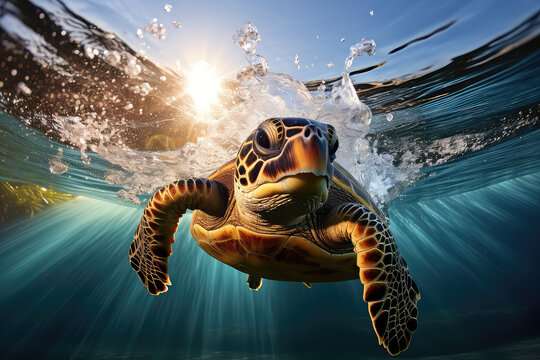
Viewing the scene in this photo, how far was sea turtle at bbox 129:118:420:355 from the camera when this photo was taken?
1.61 metres

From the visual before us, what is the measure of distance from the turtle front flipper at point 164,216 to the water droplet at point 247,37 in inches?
96.7

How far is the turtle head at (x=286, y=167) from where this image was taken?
1.51m

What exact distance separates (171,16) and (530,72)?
23.3ft

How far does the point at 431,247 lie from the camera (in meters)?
27.7

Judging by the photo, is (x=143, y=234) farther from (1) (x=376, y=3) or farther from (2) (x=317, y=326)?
(2) (x=317, y=326)

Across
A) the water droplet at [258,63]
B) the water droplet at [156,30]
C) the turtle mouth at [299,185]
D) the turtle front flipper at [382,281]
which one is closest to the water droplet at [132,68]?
the water droplet at [156,30]

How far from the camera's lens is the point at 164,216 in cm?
251

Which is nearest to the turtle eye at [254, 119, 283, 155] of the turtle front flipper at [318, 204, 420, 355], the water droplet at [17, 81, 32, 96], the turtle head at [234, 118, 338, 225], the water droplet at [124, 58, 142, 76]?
the turtle head at [234, 118, 338, 225]

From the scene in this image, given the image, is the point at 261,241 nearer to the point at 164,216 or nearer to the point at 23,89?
the point at 164,216

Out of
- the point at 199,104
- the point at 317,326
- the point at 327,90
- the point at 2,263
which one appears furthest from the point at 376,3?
the point at 2,263

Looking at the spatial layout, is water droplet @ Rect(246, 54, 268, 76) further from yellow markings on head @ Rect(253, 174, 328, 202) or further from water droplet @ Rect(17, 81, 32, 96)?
water droplet @ Rect(17, 81, 32, 96)

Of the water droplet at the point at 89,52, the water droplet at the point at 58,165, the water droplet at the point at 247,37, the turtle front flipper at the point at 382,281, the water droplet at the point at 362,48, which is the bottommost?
the turtle front flipper at the point at 382,281

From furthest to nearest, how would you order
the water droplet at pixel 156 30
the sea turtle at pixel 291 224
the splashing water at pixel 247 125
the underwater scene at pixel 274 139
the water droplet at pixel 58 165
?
the water droplet at pixel 58 165
the splashing water at pixel 247 125
the water droplet at pixel 156 30
the underwater scene at pixel 274 139
the sea turtle at pixel 291 224

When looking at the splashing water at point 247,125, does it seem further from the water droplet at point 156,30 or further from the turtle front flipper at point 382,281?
the turtle front flipper at point 382,281
